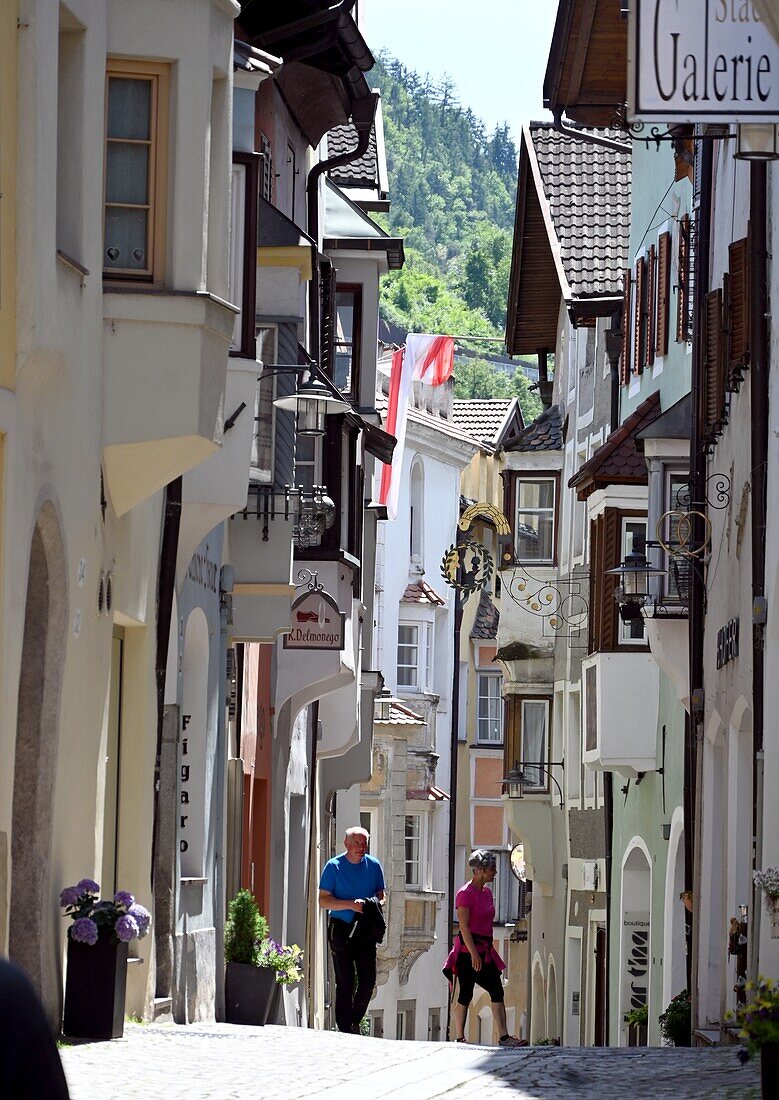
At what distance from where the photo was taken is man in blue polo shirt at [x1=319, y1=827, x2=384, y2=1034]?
53.8 feet

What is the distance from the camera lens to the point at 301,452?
23.8m

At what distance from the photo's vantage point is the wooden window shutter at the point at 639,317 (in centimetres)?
2820

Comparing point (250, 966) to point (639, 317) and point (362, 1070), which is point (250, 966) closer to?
point (362, 1070)

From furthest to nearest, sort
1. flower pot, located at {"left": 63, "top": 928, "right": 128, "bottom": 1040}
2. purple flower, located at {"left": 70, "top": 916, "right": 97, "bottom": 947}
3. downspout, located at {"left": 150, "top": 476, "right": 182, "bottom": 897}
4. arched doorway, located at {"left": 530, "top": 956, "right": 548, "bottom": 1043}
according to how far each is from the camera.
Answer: arched doorway, located at {"left": 530, "top": 956, "right": 548, "bottom": 1043}
downspout, located at {"left": 150, "top": 476, "right": 182, "bottom": 897}
flower pot, located at {"left": 63, "top": 928, "right": 128, "bottom": 1040}
purple flower, located at {"left": 70, "top": 916, "right": 97, "bottom": 947}

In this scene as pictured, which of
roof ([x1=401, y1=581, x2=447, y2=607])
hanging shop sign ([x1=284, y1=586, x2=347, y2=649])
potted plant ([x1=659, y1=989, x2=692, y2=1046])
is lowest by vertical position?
potted plant ([x1=659, y1=989, x2=692, y2=1046])

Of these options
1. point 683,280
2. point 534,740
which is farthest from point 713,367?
point 534,740

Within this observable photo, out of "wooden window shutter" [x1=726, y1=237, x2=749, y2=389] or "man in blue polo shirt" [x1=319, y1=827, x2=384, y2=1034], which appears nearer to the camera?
"man in blue polo shirt" [x1=319, y1=827, x2=384, y2=1034]

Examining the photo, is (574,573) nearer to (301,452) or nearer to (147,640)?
(301,452)

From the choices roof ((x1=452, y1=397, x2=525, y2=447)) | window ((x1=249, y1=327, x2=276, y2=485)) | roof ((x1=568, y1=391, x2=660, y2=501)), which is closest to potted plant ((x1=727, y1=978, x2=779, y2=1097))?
window ((x1=249, y1=327, x2=276, y2=485))

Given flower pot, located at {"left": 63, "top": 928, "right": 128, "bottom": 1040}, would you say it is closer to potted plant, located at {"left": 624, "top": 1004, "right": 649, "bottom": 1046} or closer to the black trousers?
the black trousers

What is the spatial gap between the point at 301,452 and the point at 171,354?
35.8ft

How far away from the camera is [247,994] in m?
18.0

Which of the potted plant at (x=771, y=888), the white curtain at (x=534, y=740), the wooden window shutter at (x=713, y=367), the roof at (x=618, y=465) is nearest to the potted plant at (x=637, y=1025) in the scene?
the roof at (x=618, y=465)

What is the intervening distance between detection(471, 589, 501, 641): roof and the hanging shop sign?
37.5 m
